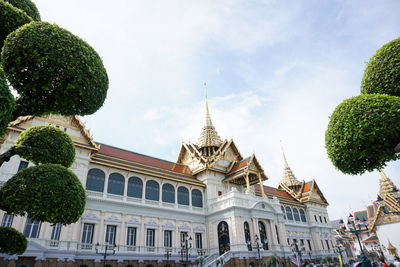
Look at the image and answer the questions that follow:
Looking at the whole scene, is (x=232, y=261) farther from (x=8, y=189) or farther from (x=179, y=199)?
(x=8, y=189)

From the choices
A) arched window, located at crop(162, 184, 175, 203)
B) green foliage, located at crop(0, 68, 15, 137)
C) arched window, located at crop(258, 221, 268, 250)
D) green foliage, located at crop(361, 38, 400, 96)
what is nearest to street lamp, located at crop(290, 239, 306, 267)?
arched window, located at crop(258, 221, 268, 250)

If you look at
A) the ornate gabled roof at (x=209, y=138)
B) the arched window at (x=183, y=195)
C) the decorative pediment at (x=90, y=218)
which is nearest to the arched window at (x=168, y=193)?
the arched window at (x=183, y=195)

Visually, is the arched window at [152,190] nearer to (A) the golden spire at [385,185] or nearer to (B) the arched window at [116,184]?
(B) the arched window at [116,184]

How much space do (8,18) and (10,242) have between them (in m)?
7.33

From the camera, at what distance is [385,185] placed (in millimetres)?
63625

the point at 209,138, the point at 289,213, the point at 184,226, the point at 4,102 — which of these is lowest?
the point at 4,102

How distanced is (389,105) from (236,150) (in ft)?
87.9

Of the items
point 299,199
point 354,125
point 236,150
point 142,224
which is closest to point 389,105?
point 354,125

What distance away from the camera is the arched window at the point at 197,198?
1138 inches

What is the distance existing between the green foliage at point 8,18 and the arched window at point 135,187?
1835 cm

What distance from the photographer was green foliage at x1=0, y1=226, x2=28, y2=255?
859 centimetres

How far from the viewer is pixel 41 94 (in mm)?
7773

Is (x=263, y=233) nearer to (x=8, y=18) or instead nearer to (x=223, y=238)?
(x=223, y=238)

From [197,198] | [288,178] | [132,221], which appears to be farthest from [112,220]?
[288,178]
